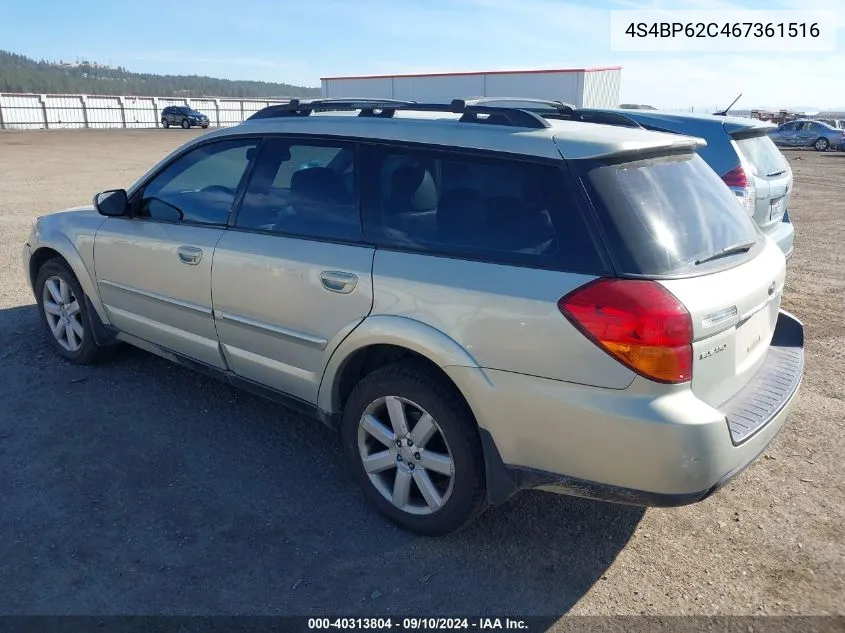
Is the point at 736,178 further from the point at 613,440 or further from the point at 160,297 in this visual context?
the point at 160,297

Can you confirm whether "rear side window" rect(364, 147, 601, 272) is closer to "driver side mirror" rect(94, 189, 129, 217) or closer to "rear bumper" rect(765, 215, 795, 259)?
"driver side mirror" rect(94, 189, 129, 217)

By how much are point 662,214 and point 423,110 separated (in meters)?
1.39

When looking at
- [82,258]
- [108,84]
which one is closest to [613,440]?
[82,258]

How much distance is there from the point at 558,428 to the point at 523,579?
732mm

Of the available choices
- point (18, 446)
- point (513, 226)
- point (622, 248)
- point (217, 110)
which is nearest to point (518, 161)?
point (513, 226)

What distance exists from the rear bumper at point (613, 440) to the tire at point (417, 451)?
11 centimetres

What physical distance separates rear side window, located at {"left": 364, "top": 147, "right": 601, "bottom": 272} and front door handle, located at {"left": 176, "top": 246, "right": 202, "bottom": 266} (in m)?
1.17

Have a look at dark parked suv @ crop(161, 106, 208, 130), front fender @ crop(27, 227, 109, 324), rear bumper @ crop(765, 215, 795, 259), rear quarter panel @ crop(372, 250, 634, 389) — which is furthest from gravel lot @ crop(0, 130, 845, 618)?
dark parked suv @ crop(161, 106, 208, 130)

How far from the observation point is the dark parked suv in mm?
46969

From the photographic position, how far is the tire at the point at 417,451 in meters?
2.92

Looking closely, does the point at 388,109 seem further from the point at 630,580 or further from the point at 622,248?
the point at 630,580

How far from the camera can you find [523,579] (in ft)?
9.53

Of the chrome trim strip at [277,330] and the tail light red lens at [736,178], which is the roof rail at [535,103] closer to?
the chrome trim strip at [277,330]

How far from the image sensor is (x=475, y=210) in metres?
2.94
